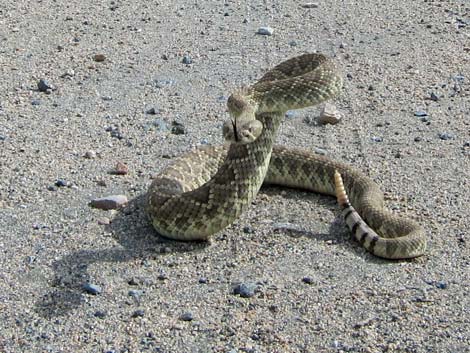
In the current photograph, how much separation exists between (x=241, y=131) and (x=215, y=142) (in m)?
1.95

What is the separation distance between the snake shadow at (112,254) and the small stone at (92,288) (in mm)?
26

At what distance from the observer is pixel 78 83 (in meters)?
9.38

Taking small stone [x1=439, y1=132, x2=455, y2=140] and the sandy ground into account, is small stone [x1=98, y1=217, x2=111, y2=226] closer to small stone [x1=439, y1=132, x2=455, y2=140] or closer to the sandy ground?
the sandy ground

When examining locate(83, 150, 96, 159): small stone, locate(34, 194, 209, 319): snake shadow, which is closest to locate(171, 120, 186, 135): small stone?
locate(83, 150, 96, 159): small stone

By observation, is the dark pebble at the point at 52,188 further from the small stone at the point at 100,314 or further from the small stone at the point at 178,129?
the small stone at the point at 100,314

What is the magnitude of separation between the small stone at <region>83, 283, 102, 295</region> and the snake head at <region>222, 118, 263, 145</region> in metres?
1.23

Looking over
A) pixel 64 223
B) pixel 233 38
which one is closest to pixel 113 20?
pixel 233 38

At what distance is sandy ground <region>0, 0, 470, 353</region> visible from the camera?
582cm

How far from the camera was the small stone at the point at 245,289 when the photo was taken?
6.10 m

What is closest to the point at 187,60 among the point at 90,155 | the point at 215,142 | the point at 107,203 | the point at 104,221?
the point at 215,142

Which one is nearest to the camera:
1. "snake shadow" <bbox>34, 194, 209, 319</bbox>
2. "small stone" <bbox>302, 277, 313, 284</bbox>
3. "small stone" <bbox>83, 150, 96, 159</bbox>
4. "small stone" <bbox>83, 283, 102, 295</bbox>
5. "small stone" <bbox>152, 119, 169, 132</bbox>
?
"snake shadow" <bbox>34, 194, 209, 319</bbox>

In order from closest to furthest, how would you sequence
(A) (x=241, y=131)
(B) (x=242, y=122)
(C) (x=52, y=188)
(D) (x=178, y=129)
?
(A) (x=241, y=131), (B) (x=242, y=122), (C) (x=52, y=188), (D) (x=178, y=129)

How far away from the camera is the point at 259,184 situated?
6922mm

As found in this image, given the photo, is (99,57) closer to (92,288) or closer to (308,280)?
(92,288)
